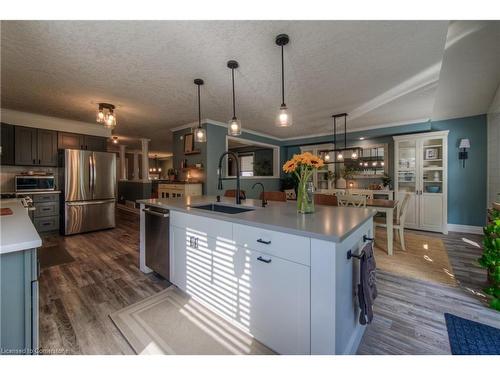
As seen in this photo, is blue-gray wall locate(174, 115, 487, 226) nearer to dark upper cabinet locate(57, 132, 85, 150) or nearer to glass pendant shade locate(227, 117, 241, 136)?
glass pendant shade locate(227, 117, 241, 136)

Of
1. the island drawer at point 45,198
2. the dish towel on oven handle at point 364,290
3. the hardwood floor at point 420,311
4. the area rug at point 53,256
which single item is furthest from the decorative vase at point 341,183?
the island drawer at point 45,198

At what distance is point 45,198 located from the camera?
425 centimetres

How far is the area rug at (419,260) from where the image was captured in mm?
2594

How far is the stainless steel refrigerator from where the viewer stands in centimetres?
426

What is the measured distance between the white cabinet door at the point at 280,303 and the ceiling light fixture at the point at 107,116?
2943 millimetres

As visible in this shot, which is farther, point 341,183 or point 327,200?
point 341,183

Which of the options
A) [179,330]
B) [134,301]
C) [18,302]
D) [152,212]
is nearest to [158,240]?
[152,212]

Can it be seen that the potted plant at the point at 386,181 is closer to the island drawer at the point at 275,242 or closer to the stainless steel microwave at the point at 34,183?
the island drawer at the point at 275,242

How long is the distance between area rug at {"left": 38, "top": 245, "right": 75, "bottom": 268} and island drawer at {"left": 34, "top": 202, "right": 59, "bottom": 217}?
3.38ft

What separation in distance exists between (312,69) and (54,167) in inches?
216

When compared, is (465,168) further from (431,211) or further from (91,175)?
(91,175)

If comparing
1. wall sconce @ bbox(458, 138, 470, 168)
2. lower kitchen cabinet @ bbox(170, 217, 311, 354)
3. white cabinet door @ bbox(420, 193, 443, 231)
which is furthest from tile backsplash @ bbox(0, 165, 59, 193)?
wall sconce @ bbox(458, 138, 470, 168)

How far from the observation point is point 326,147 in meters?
6.19

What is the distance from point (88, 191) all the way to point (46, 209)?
78 centimetres
